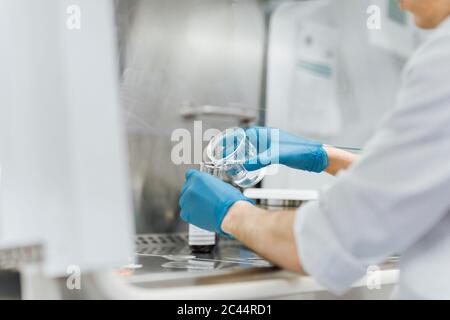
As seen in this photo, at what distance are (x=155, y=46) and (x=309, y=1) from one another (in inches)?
23.5

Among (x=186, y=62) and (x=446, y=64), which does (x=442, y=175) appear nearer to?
(x=446, y=64)

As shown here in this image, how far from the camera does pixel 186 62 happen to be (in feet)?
4.60

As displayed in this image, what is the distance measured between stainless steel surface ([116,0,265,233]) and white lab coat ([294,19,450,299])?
2.42 feet

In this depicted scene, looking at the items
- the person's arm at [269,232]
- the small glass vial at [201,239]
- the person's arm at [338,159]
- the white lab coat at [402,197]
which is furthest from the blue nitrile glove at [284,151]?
the white lab coat at [402,197]

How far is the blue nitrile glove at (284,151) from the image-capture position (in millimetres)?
1054

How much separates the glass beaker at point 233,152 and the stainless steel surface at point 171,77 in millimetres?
267

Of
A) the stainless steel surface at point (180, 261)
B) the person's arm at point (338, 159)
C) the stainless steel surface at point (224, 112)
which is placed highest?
the stainless steel surface at point (224, 112)

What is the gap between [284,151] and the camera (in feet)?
3.50

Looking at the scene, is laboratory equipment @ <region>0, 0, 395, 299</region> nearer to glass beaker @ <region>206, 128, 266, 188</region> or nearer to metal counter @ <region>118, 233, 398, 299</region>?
metal counter @ <region>118, 233, 398, 299</region>

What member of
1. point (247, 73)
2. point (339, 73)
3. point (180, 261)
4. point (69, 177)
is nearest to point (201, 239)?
point (180, 261)

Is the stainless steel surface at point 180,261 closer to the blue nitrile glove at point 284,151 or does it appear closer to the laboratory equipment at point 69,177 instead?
the laboratory equipment at point 69,177

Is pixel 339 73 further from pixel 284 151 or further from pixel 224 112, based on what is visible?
pixel 284 151

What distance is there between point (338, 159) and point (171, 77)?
546mm

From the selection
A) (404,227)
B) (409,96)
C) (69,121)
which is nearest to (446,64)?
(409,96)
